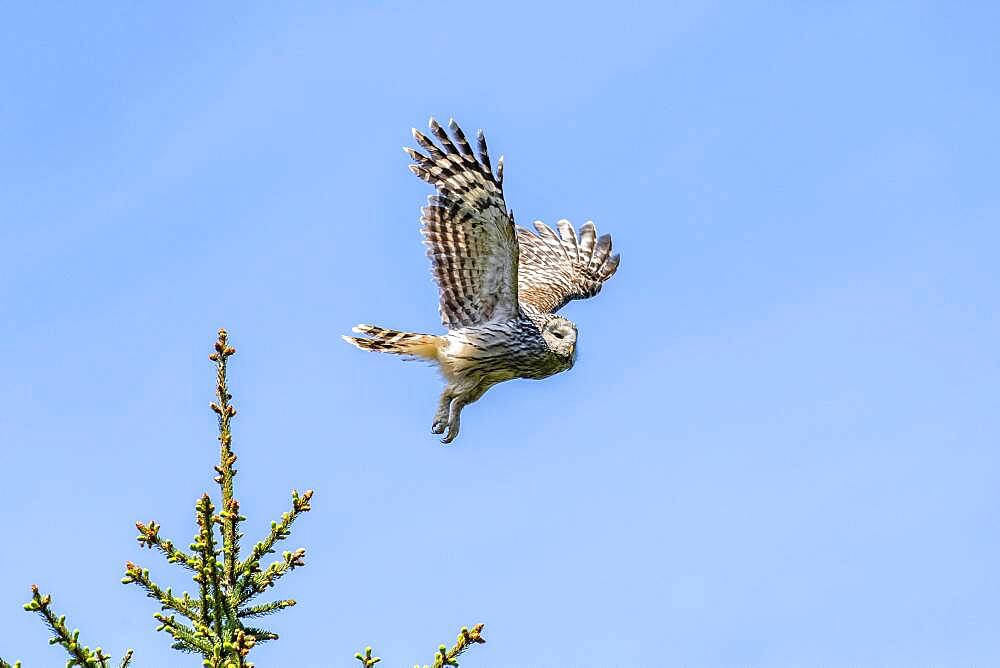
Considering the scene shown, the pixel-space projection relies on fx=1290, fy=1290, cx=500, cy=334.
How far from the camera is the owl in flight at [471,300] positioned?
8.66m

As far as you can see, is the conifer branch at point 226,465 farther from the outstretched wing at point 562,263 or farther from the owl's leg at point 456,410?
the outstretched wing at point 562,263

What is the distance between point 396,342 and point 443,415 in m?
0.64

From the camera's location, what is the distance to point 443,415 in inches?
369

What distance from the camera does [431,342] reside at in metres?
9.22

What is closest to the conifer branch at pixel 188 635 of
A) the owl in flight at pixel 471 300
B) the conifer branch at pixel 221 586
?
the conifer branch at pixel 221 586

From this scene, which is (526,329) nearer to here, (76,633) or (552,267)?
(552,267)

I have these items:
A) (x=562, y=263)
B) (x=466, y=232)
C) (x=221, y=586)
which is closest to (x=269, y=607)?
(x=221, y=586)

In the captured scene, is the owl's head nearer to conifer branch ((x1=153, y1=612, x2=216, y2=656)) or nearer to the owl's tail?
the owl's tail

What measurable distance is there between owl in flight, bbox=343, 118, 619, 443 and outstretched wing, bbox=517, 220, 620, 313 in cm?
138

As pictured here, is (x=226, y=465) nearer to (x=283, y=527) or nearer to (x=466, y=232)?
(x=283, y=527)

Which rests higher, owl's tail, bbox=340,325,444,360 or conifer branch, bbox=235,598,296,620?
owl's tail, bbox=340,325,444,360

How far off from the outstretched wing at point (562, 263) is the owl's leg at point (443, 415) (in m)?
2.12

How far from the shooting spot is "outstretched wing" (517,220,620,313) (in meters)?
11.6

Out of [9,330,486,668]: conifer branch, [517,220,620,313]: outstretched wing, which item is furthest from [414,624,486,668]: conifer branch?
[517,220,620,313]: outstretched wing
